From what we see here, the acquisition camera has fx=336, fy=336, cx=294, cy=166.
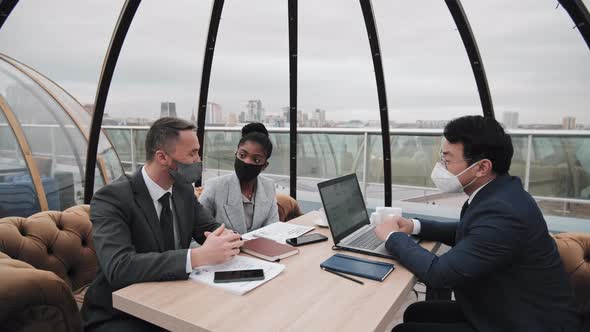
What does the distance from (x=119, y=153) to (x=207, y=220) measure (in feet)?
17.8

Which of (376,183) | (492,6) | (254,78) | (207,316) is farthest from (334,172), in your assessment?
(207,316)

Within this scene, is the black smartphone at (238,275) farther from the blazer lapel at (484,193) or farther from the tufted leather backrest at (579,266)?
the tufted leather backrest at (579,266)

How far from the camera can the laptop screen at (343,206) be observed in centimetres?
200

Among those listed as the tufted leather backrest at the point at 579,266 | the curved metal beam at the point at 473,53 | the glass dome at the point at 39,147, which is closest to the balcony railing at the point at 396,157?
the glass dome at the point at 39,147

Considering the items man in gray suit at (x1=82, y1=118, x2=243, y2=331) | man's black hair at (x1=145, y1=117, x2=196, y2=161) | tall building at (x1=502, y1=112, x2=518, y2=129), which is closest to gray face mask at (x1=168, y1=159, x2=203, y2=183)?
man in gray suit at (x1=82, y1=118, x2=243, y2=331)

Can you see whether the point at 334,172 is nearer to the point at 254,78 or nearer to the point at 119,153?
the point at 254,78

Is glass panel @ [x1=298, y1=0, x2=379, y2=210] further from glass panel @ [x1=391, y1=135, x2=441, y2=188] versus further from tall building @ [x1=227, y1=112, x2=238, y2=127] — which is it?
tall building @ [x1=227, y1=112, x2=238, y2=127]

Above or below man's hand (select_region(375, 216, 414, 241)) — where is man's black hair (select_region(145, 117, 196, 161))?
above

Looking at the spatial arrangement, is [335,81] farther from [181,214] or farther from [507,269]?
[507,269]

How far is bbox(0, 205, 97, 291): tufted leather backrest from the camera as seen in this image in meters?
2.01

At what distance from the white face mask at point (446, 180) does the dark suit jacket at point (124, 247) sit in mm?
1403

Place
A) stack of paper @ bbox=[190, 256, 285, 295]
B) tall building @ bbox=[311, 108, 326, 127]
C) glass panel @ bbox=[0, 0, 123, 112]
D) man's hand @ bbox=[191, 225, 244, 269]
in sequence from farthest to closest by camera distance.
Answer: tall building @ bbox=[311, 108, 326, 127], glass panel @ bbox=[0, 0, 123, 112], man's hand @ bbox=[191, 225, 244, 269], stack of paper @ bbox=[190, 256, 285, 295]

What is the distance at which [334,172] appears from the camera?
6371mm

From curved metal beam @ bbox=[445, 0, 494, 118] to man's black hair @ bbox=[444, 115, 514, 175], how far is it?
7.16ft
